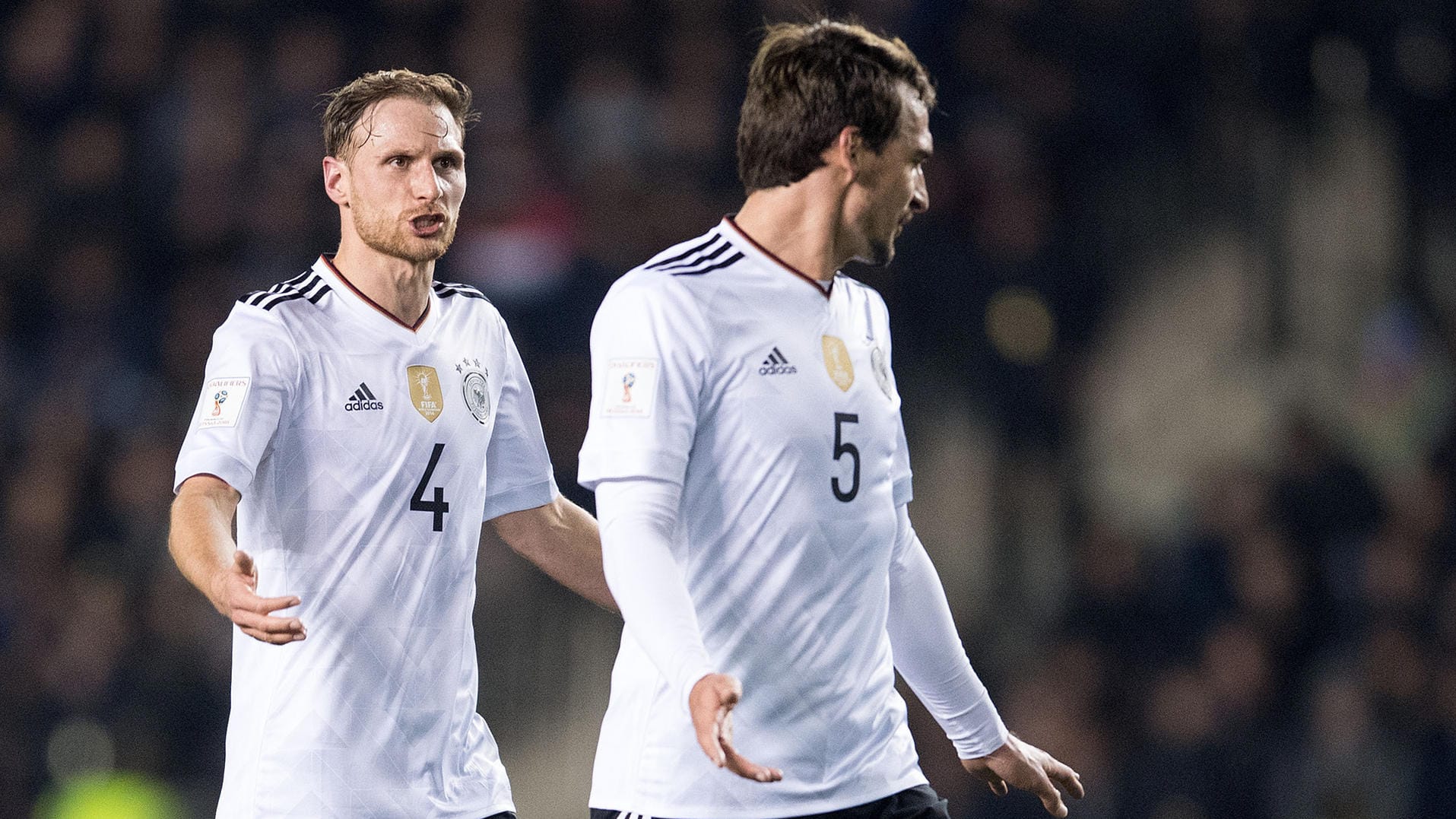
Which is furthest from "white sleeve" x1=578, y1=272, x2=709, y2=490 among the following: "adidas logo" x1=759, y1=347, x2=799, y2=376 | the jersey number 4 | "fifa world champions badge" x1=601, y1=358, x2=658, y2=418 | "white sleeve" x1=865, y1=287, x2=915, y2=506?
the jersey number 4

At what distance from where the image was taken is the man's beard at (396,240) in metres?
3.89

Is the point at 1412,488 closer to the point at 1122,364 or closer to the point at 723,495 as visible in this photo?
the point at 1122,364

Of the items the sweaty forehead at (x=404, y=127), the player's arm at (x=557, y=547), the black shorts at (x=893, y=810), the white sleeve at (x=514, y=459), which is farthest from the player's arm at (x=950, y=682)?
the sweaty forehead at (x=404, y=127)

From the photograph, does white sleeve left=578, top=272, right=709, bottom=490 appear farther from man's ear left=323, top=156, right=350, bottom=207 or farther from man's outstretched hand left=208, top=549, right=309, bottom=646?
man's ear left=323, top=156, right=350, bottom=207

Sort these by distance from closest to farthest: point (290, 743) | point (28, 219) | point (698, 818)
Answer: point (698, 818) < point (290, 743) < point (28, 219)

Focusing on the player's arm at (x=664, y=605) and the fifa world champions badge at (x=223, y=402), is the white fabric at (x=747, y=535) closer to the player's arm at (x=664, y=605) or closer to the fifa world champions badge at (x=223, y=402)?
the player's arm at (x=664, y=605)

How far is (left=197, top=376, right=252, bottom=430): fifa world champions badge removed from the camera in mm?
3496

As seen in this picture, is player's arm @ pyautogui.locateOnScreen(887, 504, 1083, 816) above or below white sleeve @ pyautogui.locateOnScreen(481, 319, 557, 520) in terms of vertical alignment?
below

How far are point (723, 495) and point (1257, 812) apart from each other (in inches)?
187

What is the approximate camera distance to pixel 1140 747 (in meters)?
7.34

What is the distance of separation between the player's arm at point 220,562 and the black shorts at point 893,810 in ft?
2.19

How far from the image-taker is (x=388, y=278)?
12.8ft

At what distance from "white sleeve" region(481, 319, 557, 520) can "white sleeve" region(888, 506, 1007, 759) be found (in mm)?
946

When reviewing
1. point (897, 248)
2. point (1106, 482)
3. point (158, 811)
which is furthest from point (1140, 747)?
point (158, 811)
